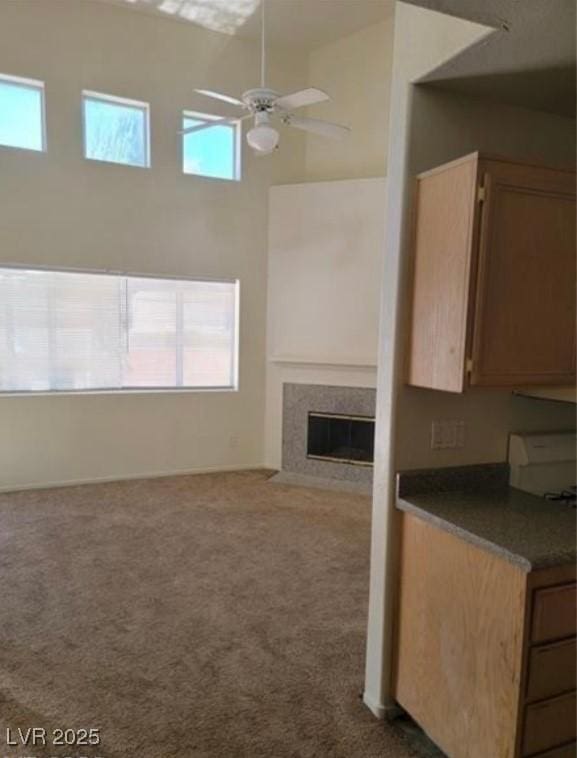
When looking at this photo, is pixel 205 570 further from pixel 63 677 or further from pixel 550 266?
pixel 550 266

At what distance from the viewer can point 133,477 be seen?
509cm

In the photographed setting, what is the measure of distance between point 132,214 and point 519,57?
13.1 ft

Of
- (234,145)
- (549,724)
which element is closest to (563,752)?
(549,724)

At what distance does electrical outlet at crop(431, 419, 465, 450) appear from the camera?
1.95m

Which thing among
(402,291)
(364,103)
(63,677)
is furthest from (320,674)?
(364,103)

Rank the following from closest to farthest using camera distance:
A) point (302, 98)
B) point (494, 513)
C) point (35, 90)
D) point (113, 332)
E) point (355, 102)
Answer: point (494, 513) < point (302, 98) < point (35, 90) < point (113, 332) < point (355, 102)

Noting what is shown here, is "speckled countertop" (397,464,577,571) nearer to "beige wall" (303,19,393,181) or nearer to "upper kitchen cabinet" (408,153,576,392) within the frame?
"upper kitchen cabinet" (408,153,576,392)

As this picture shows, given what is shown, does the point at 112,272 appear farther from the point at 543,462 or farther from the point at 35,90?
the point at 543,462

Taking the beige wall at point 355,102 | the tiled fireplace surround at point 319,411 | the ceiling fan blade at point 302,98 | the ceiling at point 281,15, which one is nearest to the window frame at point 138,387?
the tiled fireplace surround at point 319,411

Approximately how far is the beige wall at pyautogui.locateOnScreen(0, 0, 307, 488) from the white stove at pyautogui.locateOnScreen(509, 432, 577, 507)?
3.66 m

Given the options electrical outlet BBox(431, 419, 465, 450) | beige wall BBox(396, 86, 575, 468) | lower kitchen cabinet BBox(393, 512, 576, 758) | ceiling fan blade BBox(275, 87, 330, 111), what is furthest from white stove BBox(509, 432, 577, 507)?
ceiling fan blade BBox(275, 87, 330, 111)

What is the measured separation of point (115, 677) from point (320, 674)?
88cm

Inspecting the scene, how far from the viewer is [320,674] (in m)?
2.26

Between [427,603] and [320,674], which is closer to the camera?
[427,603]
